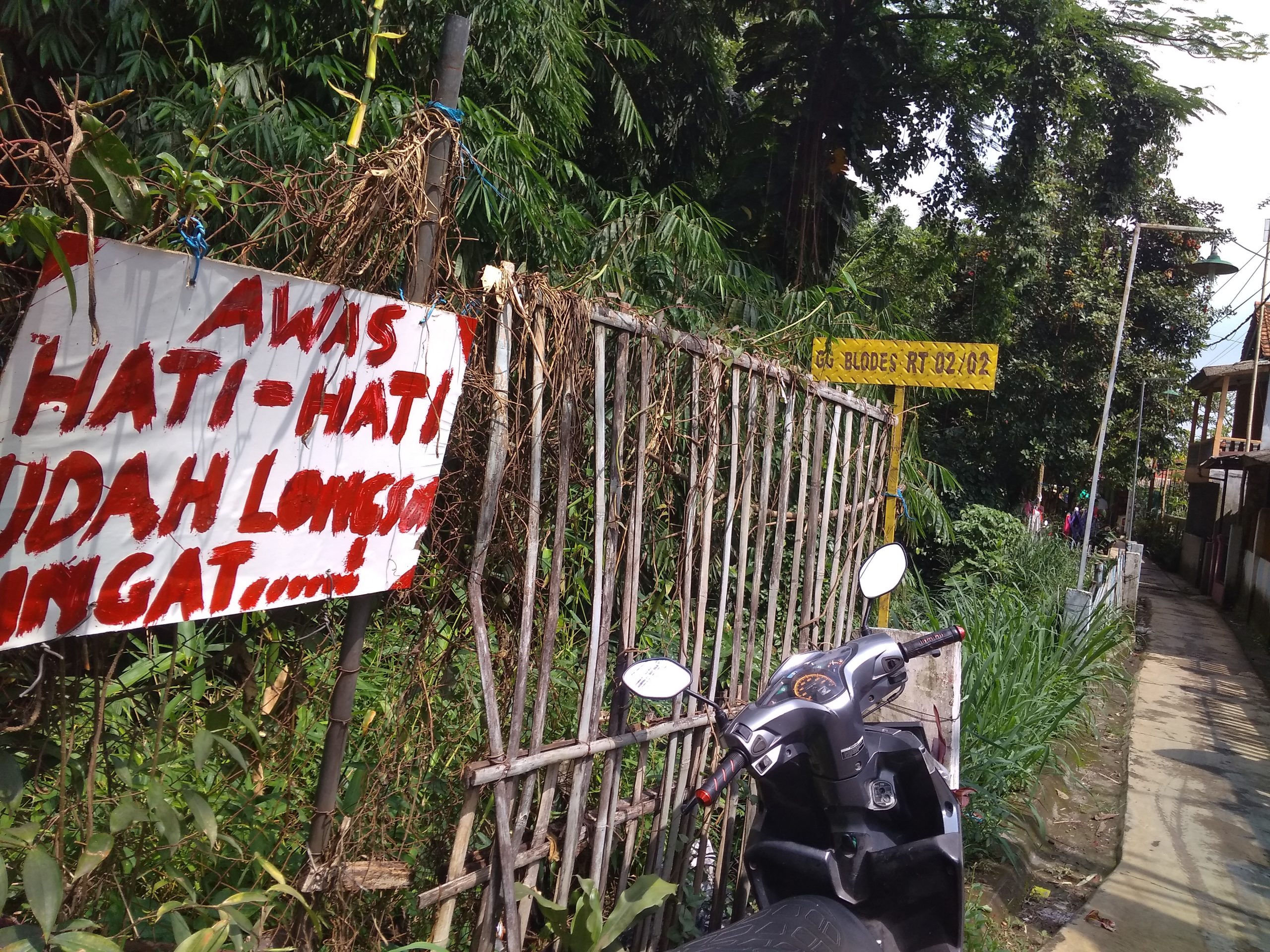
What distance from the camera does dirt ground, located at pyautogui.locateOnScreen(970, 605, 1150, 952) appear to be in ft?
12.8

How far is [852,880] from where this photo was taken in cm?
225

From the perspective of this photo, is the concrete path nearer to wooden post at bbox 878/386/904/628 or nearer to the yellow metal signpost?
wooden post at bbox 878/386/904/628

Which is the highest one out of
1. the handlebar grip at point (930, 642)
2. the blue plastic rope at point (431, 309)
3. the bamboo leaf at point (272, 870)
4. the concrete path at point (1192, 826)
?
the blue plastic rope at point (431, 309)

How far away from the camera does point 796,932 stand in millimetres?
1846

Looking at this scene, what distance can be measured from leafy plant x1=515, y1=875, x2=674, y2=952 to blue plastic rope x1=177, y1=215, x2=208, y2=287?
1.45 m

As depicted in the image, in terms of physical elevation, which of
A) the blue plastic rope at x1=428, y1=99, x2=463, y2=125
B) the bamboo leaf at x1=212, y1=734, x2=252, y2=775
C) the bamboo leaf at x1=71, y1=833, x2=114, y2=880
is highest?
the blue plastic rope at x1=428, y1=99, x2=463, y2=125

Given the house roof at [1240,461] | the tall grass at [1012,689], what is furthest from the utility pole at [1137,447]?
the tall grass at [1012,689]

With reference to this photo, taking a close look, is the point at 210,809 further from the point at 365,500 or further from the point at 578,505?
the point at 578,505

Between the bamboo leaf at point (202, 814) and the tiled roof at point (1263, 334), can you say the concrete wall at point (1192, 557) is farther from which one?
the bamboo leaf at point (202, 814)

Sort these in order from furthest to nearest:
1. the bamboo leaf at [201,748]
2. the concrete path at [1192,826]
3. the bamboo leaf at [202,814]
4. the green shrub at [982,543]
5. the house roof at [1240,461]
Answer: the house roof at [1240,461]
the green shrub at [982,543]
the concrete path at [1192,826]
the bamboo leaf at [201,748]
the bamboo leaf at [202,814]

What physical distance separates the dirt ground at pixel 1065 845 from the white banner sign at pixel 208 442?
309cm

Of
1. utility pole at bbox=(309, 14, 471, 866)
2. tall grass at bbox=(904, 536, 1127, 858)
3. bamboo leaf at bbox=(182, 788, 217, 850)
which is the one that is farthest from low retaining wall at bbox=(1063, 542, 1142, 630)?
bamboo leaf at bbox=(182, 788, 217, 850)

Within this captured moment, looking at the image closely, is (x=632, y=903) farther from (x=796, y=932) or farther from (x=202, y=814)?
(x=202, y=814)

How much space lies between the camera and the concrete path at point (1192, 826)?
3.99m
